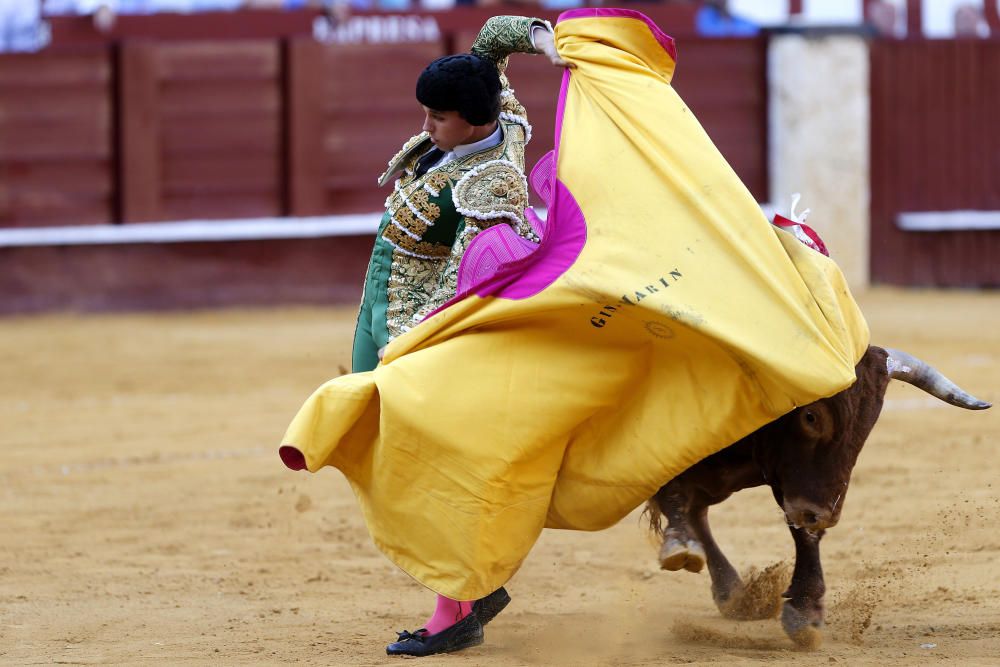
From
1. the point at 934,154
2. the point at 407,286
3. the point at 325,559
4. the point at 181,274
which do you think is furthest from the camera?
the point at 934,154

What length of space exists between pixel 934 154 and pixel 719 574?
312 inches

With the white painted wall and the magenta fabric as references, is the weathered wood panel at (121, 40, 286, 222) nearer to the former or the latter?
A: the white painted wall

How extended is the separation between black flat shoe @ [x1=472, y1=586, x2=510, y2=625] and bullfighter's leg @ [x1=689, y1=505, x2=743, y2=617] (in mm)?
466

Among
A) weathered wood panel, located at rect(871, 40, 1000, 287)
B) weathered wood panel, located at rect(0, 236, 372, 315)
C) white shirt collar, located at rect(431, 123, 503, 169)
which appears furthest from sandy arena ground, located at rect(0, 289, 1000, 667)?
weathered wood panel, located at rect(871, 40, 1000, 287)

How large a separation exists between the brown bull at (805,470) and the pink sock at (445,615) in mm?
389

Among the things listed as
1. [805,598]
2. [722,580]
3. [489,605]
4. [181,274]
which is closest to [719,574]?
[722,580]

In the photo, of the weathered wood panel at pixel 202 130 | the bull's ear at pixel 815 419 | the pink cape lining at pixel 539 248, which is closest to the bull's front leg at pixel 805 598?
the bull's ear at pixel 815 419

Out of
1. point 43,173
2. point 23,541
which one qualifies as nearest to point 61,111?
point 43,173

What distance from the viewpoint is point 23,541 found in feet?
12.9

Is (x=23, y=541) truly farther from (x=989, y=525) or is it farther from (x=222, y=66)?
(x=222, y=66)

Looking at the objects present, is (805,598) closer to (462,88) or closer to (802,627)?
(802,627)

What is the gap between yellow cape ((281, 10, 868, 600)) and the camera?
2592 mm

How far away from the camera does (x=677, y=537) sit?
9.53 ft

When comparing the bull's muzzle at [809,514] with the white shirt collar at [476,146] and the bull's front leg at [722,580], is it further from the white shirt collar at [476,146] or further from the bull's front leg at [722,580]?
the white shirt collar at [476,146]
